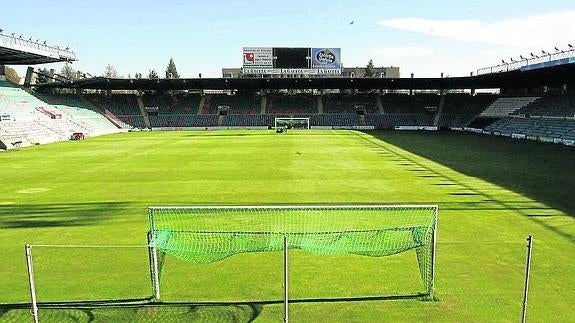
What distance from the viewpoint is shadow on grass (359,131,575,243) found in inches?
693

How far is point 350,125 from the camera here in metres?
79.2

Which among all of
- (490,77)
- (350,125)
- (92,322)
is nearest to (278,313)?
(92,322)

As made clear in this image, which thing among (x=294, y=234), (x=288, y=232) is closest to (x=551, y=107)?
(x=288, y=232)

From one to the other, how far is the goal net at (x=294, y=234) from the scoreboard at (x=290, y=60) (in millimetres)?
57608

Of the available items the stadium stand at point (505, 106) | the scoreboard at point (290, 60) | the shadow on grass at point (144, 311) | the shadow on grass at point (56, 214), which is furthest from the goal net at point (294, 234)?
the stadium stand at point (505, 106)

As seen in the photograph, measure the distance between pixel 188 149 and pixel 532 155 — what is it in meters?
29.6

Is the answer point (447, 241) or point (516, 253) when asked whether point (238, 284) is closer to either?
point (447, 241)

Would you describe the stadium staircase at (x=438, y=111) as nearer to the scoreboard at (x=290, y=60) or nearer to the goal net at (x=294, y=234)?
the scoreboard at (x=290, y=60)

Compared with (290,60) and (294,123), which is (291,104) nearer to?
(294,123)

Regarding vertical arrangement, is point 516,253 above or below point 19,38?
below

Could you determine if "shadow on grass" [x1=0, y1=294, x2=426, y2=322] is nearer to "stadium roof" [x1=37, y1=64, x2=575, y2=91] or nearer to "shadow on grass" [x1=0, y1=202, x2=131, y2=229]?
"shadow on grass" [x1=0, y1=202, x2=131, y2=229]

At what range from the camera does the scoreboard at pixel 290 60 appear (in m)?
71.8

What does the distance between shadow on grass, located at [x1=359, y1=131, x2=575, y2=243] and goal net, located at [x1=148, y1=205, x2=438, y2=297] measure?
4213 millimetres

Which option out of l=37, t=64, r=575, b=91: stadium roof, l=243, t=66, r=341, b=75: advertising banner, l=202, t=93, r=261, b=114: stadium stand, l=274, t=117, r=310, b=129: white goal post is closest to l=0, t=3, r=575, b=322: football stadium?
l=37, t=64, r=575, b=91: stadium roof
